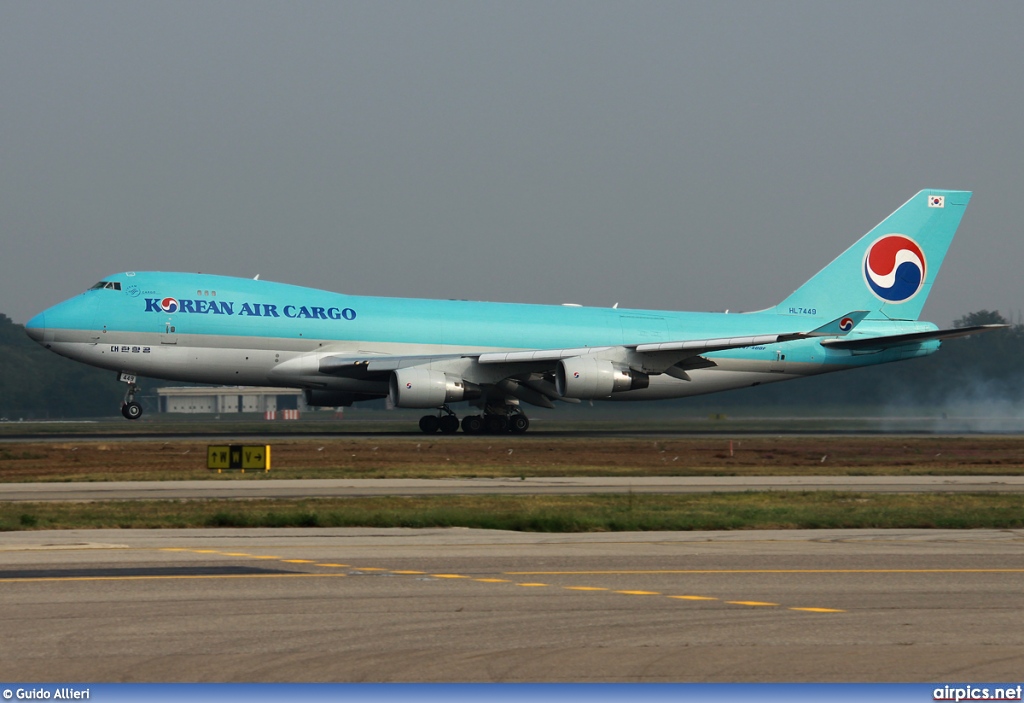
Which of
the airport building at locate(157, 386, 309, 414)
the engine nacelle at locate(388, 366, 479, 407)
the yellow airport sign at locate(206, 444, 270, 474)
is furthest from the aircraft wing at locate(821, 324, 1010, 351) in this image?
the airport building at locate(157, 386, 309, 414)

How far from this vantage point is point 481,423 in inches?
1842

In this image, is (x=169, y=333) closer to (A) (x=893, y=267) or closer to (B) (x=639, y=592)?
(A) (x=893, y=267)

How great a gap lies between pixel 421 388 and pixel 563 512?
24.0m

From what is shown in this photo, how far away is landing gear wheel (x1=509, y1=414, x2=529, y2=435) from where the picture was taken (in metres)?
47.4

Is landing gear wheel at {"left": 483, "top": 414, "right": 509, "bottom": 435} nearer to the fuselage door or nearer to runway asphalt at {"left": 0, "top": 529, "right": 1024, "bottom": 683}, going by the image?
the fuselage door

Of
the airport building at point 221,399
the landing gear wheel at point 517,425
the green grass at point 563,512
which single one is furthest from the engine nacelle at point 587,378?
the airport building at point 221,399

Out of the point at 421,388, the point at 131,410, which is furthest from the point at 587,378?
the point at 131,410

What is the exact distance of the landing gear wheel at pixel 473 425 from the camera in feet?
153

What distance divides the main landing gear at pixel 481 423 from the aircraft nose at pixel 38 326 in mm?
14154

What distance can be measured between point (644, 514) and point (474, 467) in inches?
476

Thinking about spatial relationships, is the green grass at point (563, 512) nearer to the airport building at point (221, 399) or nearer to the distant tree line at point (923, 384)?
the distant tree line at point (923, 384)

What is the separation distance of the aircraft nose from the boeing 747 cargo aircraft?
0.17 feet

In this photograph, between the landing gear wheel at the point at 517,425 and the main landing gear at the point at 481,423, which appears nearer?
the main landing gear at the point at 481,423

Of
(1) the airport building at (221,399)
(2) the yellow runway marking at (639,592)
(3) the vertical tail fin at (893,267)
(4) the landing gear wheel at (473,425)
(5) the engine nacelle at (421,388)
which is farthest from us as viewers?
(1) the airport building at (221,399)
